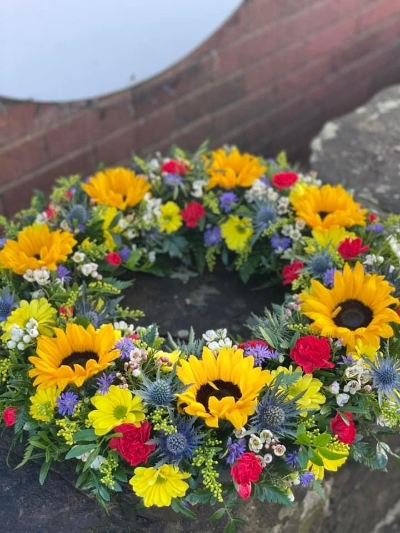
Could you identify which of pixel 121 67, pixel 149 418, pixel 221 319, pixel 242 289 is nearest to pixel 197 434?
pixel 149 418

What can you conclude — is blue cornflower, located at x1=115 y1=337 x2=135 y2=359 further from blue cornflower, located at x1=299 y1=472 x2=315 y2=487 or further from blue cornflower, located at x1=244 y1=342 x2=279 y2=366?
blue cornflower, located at x1=299 y1=472 x2=315 y2=487

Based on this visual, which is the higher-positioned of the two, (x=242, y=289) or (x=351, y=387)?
(x=351, y=387)

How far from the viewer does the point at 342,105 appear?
296 cm

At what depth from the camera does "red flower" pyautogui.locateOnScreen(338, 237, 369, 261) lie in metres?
1.43

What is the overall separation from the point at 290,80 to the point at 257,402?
1.82 meters

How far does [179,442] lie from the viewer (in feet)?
3.64

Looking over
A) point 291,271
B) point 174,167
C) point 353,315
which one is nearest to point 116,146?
point 174,167

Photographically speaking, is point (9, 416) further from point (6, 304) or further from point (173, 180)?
point (173, 180)

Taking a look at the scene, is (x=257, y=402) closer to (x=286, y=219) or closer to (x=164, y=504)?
(x=164, y=504)

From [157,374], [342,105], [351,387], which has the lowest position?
[342,105]

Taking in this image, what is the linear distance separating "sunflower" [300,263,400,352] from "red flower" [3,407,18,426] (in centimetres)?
55

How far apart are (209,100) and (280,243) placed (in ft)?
3.52

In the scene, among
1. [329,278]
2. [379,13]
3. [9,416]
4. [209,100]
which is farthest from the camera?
[379,13]

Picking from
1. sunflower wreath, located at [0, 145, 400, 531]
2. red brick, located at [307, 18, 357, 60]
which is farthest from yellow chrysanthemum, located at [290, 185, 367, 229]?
red brick, located at [307, 18, 357, 60]
